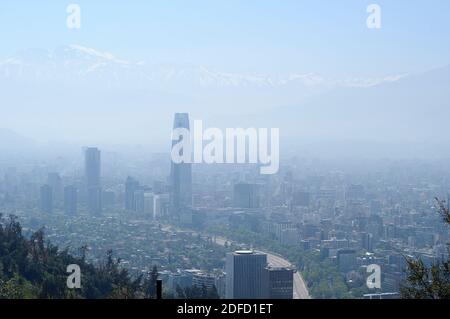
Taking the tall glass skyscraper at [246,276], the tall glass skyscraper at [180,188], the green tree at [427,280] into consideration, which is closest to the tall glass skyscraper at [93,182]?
the tall glass skyscraper at [180,188]

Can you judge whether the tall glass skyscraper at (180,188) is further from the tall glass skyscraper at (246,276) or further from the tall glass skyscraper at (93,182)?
the tall glass skyscraper at (246,276)

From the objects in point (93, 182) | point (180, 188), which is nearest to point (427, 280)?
point (180, 188)

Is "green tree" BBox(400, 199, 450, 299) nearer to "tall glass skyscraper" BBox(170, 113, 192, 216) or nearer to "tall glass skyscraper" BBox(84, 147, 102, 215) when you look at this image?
"tall glass skyscraper" BBox(170, 113, 192, 216)

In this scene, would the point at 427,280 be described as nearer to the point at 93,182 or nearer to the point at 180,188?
the point at 180,188

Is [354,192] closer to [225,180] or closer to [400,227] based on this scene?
[400,227]
